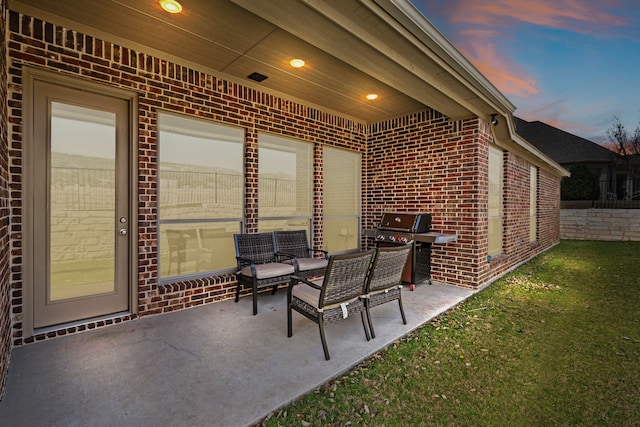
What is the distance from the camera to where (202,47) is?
328cm

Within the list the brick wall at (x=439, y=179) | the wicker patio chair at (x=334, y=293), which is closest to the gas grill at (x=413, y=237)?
the brick wall at (x=439, y=179)

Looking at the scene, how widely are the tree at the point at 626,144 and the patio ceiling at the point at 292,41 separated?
19.6m

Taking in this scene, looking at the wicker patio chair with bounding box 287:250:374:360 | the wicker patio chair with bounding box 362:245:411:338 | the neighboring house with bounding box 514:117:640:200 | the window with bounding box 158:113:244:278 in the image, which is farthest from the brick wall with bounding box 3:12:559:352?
the neighboring house with bounding box 514:117:640:200

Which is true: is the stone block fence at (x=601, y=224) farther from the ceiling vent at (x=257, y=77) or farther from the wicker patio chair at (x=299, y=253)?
the ceiling vent at (x=257, y=77)

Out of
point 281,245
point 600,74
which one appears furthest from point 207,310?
point 600,74

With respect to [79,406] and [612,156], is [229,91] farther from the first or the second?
[612,156]

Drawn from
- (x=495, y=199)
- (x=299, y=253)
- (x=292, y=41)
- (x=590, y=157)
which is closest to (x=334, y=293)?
(x=299, y=253)

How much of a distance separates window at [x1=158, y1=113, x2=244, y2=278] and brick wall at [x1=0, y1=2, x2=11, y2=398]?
1314 millimetres

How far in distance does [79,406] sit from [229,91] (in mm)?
3680

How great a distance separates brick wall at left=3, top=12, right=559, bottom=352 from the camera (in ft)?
8.95

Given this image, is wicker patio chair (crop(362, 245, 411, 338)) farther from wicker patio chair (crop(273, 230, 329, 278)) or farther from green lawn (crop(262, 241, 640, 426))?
wicker patio chair (crop(273, 230, 329, 278))

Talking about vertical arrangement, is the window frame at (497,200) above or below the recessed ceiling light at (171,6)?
below

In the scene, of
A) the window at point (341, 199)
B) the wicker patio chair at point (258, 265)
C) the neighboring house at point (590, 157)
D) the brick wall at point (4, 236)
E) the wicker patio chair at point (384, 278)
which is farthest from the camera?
the neighboring house at point (590, 157)

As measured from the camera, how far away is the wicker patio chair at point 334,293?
251 centimetres
